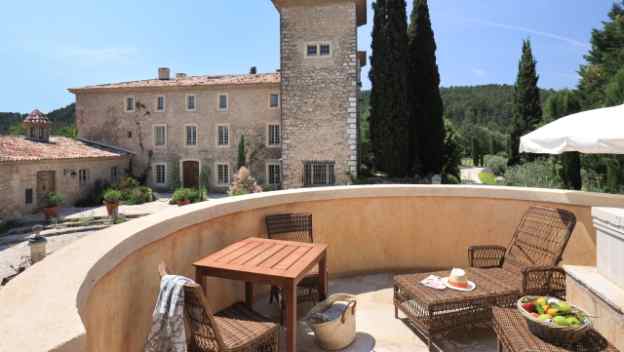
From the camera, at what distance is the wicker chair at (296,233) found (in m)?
3.88

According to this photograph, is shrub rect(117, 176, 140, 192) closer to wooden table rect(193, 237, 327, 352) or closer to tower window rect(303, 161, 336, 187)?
tower window rect(303, 161, 336, 187)

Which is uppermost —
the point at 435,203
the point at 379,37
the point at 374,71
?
the point at 379,37

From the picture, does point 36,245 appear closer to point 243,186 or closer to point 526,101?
point 243,186

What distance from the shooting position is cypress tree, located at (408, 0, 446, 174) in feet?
65.9

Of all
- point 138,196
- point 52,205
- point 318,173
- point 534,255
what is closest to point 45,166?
point 52,205

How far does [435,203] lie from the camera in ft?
17.1

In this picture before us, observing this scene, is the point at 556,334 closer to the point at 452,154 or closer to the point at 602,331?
the point at 602,331

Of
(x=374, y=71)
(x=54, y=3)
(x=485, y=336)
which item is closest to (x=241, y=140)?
(x=374, y=71)

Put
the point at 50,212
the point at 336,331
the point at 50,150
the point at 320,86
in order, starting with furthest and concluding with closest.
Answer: the point at 50,150 → the point at 320,86 → the point at 50,212 → the point at 336,331

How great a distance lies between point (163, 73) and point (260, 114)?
891 cm

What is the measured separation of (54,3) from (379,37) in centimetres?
1523

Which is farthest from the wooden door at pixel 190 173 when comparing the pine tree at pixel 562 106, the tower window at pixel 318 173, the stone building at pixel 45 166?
the pine tree at pixel 562 106

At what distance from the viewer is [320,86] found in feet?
63.7

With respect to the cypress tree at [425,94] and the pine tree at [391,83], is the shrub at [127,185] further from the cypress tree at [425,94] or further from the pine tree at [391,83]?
the cypress tree at [425,94]
